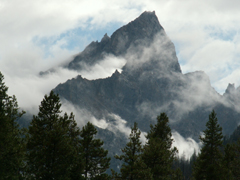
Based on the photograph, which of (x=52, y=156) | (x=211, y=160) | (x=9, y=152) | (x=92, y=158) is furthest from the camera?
(x=211, y=160)

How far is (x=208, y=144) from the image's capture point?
3809 centimetres

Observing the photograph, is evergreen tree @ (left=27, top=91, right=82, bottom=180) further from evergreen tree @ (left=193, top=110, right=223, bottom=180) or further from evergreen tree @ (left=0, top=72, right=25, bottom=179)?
evergreen tree @ (left=193, top=110, right=223, bottom=180)

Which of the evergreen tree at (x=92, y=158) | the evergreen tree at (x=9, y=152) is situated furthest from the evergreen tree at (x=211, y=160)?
the evergreen tree at (x=9, y=152)

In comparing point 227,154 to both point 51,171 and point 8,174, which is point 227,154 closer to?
point 51,171

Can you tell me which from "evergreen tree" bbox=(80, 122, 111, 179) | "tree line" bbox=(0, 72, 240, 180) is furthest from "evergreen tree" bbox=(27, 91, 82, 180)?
"evergreen tree" bbox=(80, 122, 111, 179)

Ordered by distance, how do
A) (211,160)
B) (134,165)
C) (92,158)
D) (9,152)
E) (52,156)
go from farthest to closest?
(211,160) < (92,158) < (134,165) < (52,156) < (9,152)

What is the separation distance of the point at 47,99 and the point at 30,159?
623 centimetres

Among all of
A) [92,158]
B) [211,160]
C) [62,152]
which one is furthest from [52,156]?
[211,160]

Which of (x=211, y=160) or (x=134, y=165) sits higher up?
(x=211, y=160)

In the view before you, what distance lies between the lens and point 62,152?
1090 inches

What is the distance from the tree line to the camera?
2644 cm

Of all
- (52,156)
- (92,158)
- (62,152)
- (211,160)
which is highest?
(211,160)

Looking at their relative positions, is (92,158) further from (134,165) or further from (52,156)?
(52,156)

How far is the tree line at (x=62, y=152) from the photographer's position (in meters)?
26.4
